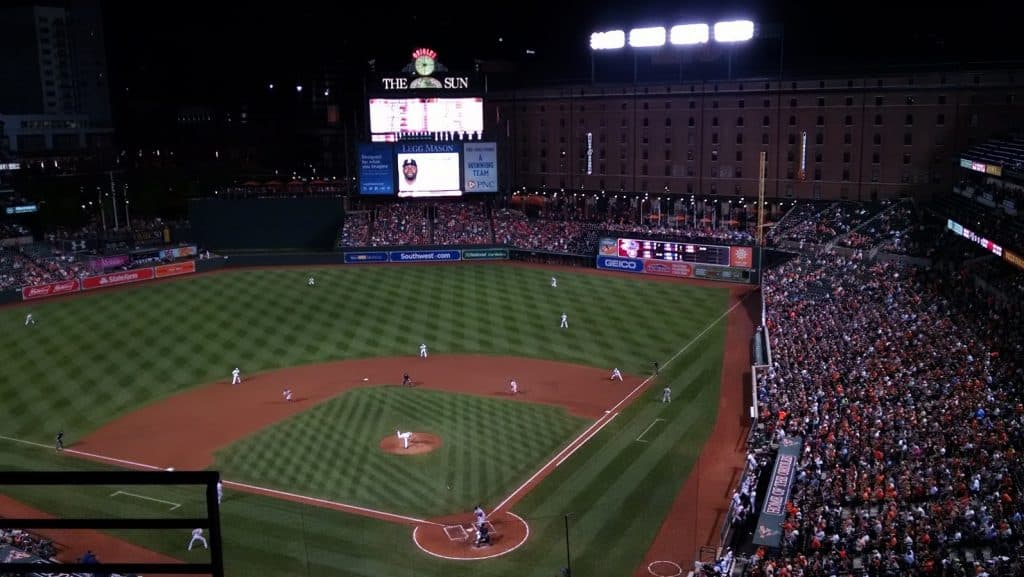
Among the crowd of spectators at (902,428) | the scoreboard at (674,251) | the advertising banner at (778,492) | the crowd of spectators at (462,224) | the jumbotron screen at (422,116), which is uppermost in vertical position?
the jumbotron screen at (422,116)

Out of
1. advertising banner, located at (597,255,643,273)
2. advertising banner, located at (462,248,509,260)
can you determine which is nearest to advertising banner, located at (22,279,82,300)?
advertising banner, located at (462,248,509,260)

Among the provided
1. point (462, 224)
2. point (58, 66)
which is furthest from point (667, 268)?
point (58, 66)

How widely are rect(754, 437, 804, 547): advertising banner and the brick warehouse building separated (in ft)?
123

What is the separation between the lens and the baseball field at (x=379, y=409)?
2497 centimetres

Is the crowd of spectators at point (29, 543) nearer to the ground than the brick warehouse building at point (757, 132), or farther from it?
nearer to the ground

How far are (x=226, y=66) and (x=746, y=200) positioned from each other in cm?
7870

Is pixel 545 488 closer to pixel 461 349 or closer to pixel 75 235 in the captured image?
pixel 461 349

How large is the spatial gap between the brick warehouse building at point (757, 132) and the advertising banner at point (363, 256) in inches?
584

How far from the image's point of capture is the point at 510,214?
7356 centimetres

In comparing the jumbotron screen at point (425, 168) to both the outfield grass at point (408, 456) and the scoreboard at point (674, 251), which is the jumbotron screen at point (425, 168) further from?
the outfield grass at point (408, 456)

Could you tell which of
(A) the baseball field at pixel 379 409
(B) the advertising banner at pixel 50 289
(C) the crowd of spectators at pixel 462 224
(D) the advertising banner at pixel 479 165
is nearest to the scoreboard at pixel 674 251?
(A) the baseball field at pixel 379 409

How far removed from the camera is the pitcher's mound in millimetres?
31141

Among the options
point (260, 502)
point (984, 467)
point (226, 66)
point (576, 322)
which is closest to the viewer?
point (984, 467)

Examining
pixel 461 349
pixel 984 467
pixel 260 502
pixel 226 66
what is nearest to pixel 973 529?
pixel 984 467
